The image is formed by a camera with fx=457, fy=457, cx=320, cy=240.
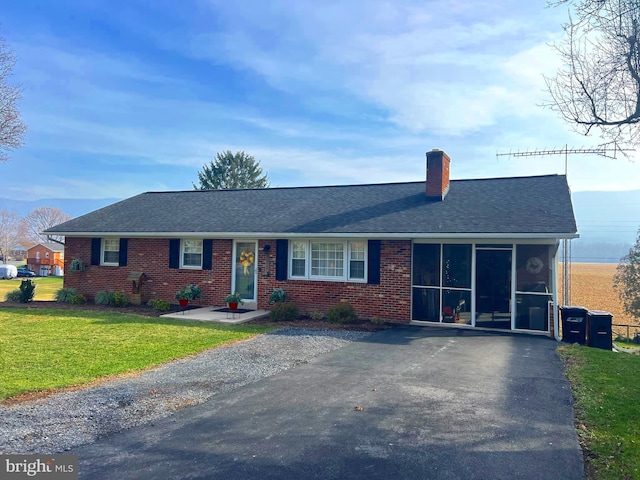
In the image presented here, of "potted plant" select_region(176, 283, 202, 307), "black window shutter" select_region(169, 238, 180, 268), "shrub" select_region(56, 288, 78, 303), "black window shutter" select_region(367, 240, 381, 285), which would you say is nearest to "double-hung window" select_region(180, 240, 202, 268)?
"black window shutter" select_region(169, 238, 180, 268)

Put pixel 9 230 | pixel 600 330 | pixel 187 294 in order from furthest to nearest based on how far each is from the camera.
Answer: pixel 9 230, pixel 187 294, pixel 600 330

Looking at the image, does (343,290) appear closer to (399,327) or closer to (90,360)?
(399,327)

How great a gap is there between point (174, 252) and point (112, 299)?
2.70 meters

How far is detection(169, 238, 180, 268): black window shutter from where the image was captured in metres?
15.7

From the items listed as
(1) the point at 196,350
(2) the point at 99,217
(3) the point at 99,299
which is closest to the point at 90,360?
(1) the point at 196,350

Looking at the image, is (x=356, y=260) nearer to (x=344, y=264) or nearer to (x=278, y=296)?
(x=344, y=264)

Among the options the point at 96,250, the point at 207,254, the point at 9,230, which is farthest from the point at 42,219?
the point at 207,254

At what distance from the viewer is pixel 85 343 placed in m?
9.38

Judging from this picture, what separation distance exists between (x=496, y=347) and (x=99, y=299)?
1301 cm

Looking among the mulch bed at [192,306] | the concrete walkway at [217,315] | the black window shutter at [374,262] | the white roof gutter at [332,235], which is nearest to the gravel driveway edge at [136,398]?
the mulch bed at [192,306]

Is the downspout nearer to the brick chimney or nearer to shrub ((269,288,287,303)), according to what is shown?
the brick chimney

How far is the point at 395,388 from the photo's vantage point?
6.60 metres

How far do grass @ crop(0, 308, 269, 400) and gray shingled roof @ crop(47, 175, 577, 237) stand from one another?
3607mm

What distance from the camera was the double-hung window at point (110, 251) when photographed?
16719mm
